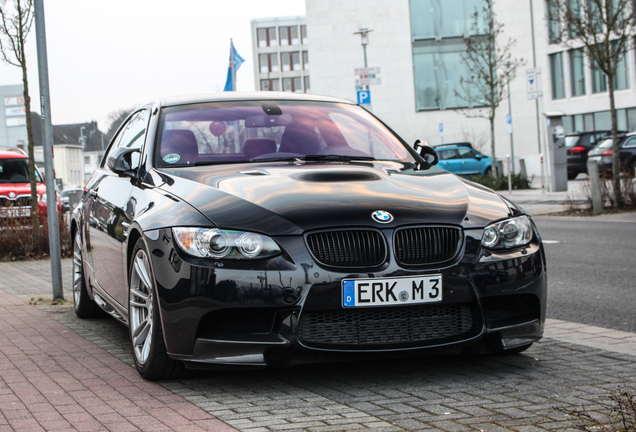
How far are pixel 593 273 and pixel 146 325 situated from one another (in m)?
5.93

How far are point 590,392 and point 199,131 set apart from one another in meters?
2.80

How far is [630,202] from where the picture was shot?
16.9 m

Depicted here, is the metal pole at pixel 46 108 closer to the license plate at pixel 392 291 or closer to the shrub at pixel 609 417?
A: the license plate at pixel 392 291

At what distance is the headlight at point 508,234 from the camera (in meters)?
4.34

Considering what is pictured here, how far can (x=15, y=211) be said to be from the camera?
1422 centimetres

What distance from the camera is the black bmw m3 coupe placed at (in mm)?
4070

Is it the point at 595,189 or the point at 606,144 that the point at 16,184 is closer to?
the point at 595,189

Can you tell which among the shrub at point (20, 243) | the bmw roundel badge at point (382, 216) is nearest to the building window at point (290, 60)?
the shrub at point (20, 243)

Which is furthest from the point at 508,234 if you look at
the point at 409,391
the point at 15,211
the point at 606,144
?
the point at 606,144

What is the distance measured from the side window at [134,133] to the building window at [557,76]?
147 feet

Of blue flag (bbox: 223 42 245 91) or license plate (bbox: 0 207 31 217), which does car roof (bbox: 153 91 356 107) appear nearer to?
license plate (bbox: 0 207 31 217)

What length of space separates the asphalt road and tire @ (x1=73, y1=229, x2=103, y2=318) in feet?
12.0

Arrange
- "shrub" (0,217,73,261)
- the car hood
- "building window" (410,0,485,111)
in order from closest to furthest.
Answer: the car hood < "shrub" (0,217,73,261) < "building window" (410,0,485,111)

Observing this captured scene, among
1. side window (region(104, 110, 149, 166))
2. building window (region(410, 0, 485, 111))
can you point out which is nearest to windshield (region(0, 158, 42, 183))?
side window (region(104, 110, 149, 166))
